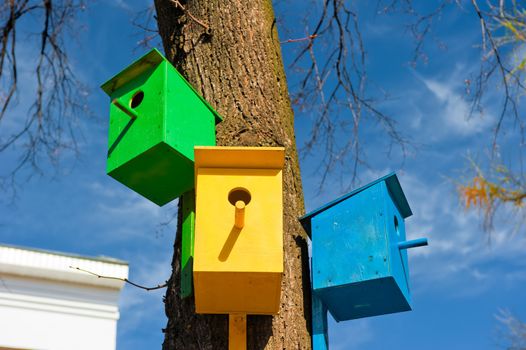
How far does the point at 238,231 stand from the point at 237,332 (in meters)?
0.35

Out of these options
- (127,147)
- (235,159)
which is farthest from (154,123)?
(235,159)

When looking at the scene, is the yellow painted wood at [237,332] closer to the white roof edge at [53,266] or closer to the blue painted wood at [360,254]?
the blue painted wood at [360,254]

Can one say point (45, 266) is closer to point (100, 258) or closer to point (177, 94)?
point (100, 258)

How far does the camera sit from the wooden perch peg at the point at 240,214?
9.52 ft

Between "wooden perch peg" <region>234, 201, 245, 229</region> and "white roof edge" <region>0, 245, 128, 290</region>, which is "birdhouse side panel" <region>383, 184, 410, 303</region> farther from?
"white roof edge" <region>0, 245, 128, 290</region>

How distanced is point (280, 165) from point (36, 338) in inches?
255

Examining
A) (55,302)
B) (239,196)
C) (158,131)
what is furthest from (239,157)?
(55,302)

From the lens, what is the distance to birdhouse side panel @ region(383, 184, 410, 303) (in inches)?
130

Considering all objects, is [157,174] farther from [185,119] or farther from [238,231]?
[238,231]

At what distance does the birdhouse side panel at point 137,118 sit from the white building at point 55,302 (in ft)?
18.4

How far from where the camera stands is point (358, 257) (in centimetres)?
329

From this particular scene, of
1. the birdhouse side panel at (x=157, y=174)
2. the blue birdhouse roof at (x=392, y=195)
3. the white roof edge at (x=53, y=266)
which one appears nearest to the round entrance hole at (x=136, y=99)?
the birdhouse side panel at (x=157, y=174)

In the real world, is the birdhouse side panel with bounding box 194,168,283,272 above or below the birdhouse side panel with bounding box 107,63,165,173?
below

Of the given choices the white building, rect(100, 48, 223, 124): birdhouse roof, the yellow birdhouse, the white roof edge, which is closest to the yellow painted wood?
the yellow birdhouse
